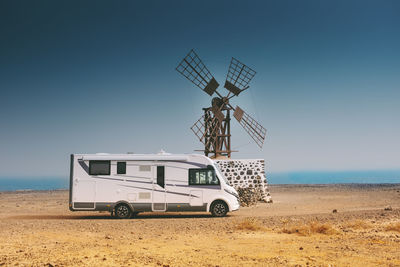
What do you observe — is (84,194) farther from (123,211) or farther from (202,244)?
(202,244)

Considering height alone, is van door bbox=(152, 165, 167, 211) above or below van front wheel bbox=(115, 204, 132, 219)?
above

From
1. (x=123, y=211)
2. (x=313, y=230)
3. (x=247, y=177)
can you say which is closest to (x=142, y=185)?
(x=123, y=211)

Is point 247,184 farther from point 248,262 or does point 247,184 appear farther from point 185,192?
A: point 248,262

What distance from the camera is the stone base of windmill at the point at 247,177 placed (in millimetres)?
21969

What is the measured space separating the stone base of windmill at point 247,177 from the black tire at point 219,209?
5895 millimetres

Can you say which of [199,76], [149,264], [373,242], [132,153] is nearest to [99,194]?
[132,153]

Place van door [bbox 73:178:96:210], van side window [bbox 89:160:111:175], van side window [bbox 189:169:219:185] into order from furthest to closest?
van side window [bbox 189:169:219:185], van side window [bbox 89:160:111:175], van door [bbox 73:178:96:210]

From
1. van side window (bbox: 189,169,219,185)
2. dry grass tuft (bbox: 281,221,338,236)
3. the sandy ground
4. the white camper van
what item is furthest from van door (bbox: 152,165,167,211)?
dry grass tuft (bbox: 281,221,338,236)

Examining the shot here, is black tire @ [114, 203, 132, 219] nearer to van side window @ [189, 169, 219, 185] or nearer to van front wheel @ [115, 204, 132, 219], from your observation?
van front wheel @ [115, 204, 132, 219]

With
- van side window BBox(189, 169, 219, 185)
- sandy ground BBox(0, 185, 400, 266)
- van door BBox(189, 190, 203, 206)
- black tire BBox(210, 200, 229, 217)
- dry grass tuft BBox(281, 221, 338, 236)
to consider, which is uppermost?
van side window BBox(189, 169, 219, 185)

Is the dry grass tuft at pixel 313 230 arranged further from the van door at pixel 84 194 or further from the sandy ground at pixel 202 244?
the van door at pixel 84 194

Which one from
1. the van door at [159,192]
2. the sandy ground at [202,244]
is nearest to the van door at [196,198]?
the van door at [159,192]

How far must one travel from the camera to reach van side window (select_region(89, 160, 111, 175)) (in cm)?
1570

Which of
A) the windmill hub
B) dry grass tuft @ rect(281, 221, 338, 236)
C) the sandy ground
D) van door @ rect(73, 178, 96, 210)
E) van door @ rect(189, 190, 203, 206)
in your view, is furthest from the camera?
the windmill hub
